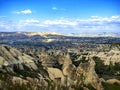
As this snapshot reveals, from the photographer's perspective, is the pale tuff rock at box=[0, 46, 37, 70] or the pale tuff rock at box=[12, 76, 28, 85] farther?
the pale tuff rock at box=[0, 46, 37, 70]

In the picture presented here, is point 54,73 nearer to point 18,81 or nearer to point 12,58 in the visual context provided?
point 12,58

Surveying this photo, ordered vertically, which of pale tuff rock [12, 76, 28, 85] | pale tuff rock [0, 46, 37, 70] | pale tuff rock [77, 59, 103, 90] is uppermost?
pale tuff rock [0, 46, 37, 70]

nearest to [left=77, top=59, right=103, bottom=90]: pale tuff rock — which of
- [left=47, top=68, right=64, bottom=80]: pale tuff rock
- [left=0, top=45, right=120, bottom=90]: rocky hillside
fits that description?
[left=0, top=45, right=120, bottom=90]: rocky hillside

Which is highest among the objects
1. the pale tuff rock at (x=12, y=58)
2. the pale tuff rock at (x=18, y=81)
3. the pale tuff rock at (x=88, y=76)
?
the pale tuff rock at (x=12, y=58)

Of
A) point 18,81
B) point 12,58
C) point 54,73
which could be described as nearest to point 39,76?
point 54,73

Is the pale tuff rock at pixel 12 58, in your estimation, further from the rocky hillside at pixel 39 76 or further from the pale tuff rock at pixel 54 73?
the pale tuff rock at pixel 54 73

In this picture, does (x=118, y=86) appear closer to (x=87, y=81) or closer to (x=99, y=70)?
(x=87, y=81)

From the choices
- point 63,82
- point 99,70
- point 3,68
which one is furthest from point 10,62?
point 99,70

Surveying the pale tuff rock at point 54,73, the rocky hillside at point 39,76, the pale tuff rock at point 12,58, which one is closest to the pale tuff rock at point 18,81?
the rocky hillside at point 39,76

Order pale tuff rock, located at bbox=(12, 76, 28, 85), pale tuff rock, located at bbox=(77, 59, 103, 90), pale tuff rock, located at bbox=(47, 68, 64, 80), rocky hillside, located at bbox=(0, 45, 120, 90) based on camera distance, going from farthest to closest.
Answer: pale tuff rock, located at bbox=(77, 59, 103, 90)
pale tuff rock, located at bbox=(47, 68, 64, 80)
rocky hillside, located at bbox=(0, 45, 120, 90)
pale tuff rock, located at bbox=(12, 76, 28, 85)

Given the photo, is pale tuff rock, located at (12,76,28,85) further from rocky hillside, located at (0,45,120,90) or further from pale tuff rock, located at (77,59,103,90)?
pale tuff rock, located at (77,59,103,90)

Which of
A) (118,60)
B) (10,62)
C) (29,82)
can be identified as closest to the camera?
(29,82)
